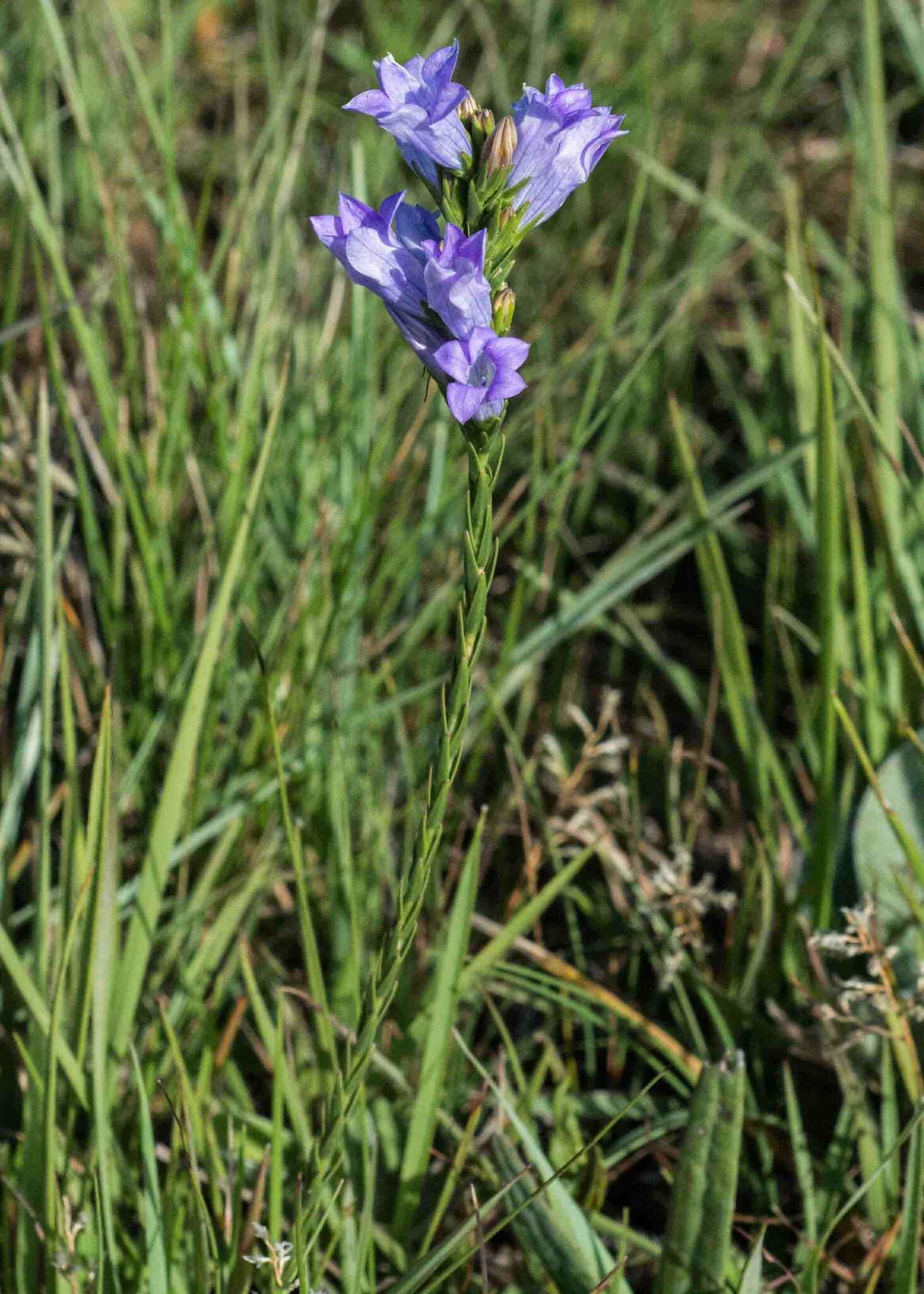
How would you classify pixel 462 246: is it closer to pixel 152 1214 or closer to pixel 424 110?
pixel 424 110

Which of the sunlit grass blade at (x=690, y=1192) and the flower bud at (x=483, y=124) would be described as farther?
the sunlit grass blade at (x=690, y=1192)

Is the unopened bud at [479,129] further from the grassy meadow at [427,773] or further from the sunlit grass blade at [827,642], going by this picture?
the sunlit grass blade at [827,642]

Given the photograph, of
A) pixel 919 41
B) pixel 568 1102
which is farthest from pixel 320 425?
pixel 919 41

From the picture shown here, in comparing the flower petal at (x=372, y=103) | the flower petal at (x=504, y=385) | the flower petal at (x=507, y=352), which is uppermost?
the flower petal at (x=372, y=103)

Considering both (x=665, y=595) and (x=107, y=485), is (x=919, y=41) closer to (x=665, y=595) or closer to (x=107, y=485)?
(x=665, y=595)

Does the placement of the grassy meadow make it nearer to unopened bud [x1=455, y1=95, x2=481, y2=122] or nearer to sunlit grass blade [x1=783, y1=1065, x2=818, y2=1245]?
sunlit grass blade [x1=783, y1=1065, x2=818, y2=1245]

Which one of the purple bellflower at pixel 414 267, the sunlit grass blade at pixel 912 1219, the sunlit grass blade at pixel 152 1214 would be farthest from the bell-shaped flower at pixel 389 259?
the sunlit grass blade at pixel 912 1219
